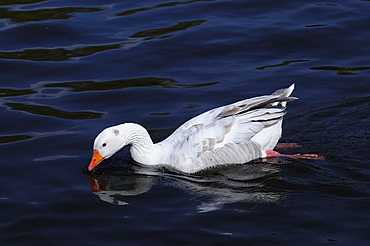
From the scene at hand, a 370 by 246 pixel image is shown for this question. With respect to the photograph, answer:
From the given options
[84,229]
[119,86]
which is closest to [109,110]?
[119,86]

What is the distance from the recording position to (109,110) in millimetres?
12008

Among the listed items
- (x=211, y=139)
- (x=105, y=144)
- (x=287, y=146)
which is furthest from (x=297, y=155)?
(x=105, y=144)

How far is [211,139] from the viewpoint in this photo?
9.93m

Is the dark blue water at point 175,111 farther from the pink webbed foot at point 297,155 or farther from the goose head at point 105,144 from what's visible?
the goose head at point 105,144

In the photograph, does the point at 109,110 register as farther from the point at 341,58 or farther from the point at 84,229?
the point at 341,58

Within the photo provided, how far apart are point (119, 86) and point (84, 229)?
16.9 feet

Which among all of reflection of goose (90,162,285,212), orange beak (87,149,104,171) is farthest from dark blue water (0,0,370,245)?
orange beak (87,149,104,171)

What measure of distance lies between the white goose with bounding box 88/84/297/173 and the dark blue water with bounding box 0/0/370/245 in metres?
0.21

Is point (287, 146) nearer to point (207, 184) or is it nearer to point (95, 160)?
point (207, 184)

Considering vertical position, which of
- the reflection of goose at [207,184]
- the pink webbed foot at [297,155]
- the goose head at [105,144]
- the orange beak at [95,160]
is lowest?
the reflection of goose at [207,184]

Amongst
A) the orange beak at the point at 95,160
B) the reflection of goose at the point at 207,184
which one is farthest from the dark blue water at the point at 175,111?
the orange beak at the point at 95,160

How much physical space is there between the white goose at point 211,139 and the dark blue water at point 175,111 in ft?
0.70

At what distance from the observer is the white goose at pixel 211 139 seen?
9883mm

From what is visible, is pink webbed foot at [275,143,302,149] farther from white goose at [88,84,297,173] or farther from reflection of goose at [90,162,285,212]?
reflection of goose at [90,162,285,212]
